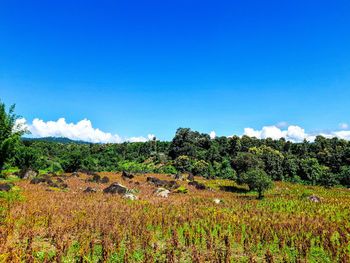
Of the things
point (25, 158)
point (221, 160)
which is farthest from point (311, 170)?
point (25, 158)

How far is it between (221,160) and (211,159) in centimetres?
487

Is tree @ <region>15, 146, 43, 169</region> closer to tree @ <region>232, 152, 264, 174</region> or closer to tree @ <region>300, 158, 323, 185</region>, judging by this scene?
tree @ <region>232, 152, 264, 174</region>

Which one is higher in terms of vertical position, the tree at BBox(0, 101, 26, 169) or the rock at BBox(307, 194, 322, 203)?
the tree at BBox(0, 101, 26, 169)

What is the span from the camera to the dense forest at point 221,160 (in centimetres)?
4628

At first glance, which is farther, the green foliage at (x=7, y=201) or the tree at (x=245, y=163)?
the tree at (x=245, y=163)

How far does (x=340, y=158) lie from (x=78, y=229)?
85.0 m

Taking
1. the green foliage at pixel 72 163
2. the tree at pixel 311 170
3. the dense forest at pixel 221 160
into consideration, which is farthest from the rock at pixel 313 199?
the green foliage at pixel 72 163

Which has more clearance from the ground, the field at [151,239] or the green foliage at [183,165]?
the green foliage at [183,165]

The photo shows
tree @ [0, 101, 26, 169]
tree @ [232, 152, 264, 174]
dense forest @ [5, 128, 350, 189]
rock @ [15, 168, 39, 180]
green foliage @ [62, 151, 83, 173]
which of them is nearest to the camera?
tree @ [0, 101, 26, 169]

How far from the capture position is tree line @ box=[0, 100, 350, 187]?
138 feet

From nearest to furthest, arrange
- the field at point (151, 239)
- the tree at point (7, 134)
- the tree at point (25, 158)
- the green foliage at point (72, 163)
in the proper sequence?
the field at point (151, 239)
the tree at point (7, 134)
the tree at point (25, 158)
the green foliage at point (72, 163)

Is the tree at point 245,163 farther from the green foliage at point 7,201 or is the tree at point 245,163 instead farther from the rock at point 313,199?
the green foliage at point 7,201

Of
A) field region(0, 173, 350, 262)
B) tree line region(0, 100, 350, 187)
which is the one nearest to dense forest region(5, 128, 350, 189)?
tree line region(0, 100, 350, 187)

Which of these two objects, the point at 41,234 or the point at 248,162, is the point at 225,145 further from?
the point at 41,234
